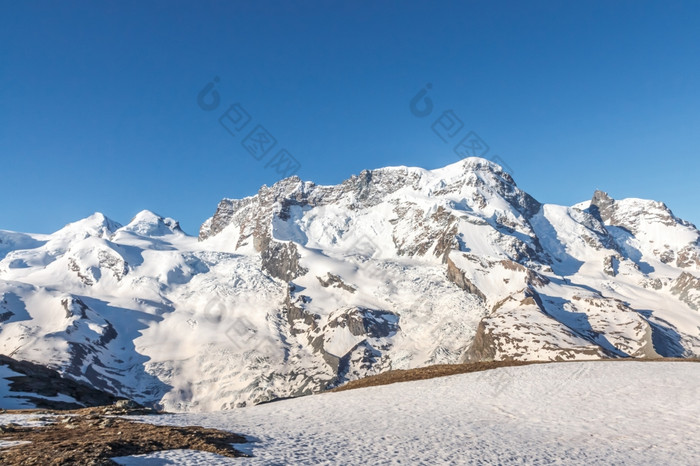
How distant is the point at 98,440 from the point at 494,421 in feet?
70.8

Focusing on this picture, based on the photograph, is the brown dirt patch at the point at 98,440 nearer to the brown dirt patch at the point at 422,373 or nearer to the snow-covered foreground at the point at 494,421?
the snow-covered foreground at the point at 494,421

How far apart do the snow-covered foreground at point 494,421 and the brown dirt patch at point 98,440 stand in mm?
1166

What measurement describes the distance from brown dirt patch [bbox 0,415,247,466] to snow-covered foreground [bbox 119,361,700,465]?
1166 millimetres

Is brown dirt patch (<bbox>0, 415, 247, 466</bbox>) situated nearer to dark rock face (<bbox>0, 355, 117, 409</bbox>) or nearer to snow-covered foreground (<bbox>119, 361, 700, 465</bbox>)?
snow-covered foreground (<bbox>119, 361, 700, 465</bbox>)

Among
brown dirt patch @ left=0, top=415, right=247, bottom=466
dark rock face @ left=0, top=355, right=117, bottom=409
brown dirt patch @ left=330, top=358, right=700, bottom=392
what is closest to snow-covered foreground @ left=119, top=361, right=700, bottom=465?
brown dirt patch @ left=0, top=415, right=247, bottom=466

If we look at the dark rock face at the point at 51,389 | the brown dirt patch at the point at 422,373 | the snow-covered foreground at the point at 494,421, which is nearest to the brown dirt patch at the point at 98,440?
the snow-covered foreground at the point at 494,421

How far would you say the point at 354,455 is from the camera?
806 inches

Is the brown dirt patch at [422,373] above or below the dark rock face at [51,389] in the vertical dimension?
above

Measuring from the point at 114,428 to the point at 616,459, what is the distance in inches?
953

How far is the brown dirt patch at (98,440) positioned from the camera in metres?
16.8

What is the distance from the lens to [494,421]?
2870 cm

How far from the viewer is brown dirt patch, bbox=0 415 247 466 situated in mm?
16828

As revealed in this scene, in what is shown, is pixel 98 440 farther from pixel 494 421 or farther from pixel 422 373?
pixel 422 373

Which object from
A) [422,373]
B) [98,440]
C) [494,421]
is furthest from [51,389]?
[494,421]
